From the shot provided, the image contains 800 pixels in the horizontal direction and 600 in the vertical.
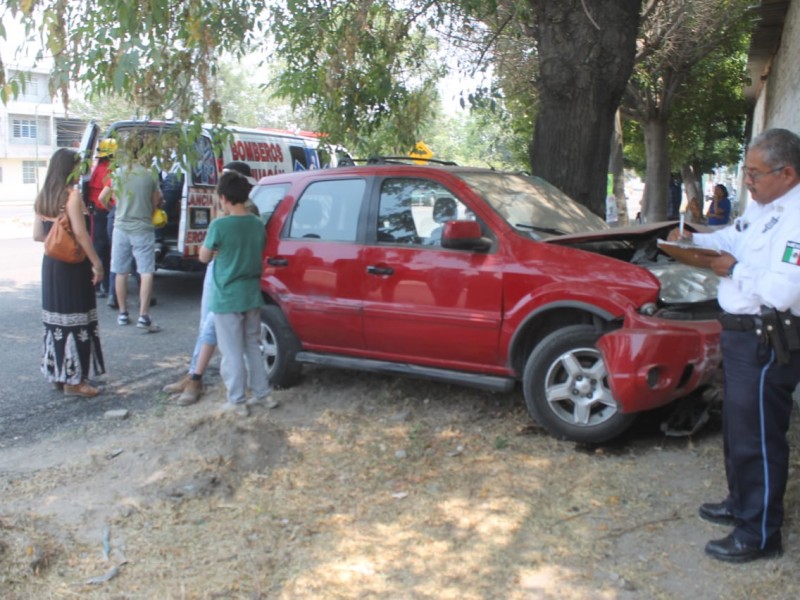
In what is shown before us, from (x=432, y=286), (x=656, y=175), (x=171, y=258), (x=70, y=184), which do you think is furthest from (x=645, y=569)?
(x=656, y=175)

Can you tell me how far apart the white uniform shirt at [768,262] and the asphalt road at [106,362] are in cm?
426

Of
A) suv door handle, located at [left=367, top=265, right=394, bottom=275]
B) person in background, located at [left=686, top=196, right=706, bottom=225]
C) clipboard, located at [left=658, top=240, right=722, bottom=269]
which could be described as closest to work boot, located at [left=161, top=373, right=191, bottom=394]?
suv door handle, located at [left=367, top=265, right=394, bottom=275]

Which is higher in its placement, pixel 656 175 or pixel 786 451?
pixel 656 175

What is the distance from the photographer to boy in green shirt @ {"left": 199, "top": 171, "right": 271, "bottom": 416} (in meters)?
5.63

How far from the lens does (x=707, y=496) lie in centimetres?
431

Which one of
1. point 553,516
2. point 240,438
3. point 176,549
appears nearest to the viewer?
point 176,549

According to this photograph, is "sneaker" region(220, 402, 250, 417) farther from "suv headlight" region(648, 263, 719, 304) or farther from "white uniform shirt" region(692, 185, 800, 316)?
"white uniform shirt" region(692, 185, 800, 316)

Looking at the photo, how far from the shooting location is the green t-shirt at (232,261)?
221 inches

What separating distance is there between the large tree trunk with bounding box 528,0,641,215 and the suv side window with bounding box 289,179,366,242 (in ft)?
6.69

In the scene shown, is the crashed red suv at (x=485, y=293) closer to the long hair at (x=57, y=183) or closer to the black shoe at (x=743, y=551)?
the black shoe at (x=743, y=551)

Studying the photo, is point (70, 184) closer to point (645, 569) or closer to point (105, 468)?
point (105, 468)

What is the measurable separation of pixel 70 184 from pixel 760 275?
5.15 meters

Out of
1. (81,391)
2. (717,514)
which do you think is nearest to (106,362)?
(81,391)

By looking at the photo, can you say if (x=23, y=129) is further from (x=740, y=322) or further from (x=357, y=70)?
(x=740, y=322)
